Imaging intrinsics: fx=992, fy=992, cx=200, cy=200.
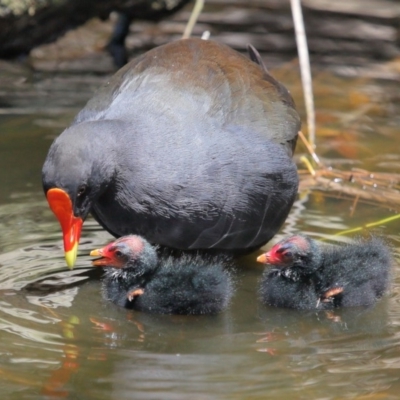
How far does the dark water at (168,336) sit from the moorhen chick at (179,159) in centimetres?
37

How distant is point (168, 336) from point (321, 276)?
0.88 meters

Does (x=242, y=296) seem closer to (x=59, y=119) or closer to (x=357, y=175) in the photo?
(x=357, y=175)

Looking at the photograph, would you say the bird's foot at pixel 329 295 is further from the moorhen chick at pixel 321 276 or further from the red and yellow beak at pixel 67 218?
the red and yellow beak at pixel 67 218

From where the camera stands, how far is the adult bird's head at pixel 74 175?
14.9 ft

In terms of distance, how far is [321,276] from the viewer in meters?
4.95

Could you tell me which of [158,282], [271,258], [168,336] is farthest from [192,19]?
[168,336]

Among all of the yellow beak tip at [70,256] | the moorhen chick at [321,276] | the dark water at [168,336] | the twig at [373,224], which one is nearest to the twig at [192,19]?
the dark water at [168,336]

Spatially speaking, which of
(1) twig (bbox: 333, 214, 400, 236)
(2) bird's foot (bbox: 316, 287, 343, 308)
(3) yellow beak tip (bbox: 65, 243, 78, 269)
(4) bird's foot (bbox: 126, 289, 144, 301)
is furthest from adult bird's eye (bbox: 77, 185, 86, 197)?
(1) twig (bbox: 333, 214, 400, 236)

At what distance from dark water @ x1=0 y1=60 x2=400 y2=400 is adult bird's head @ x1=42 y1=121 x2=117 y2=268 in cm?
41

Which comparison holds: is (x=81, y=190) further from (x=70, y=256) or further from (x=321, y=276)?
(x=321, y=276)

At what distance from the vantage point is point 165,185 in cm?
486

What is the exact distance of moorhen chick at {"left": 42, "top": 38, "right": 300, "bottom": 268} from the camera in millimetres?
4727

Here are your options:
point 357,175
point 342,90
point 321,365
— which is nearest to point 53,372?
point 321,365

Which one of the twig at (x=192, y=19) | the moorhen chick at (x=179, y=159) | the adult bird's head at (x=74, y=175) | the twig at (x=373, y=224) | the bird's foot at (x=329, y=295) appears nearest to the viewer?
the adult bird's head at (x=74, y=175)
